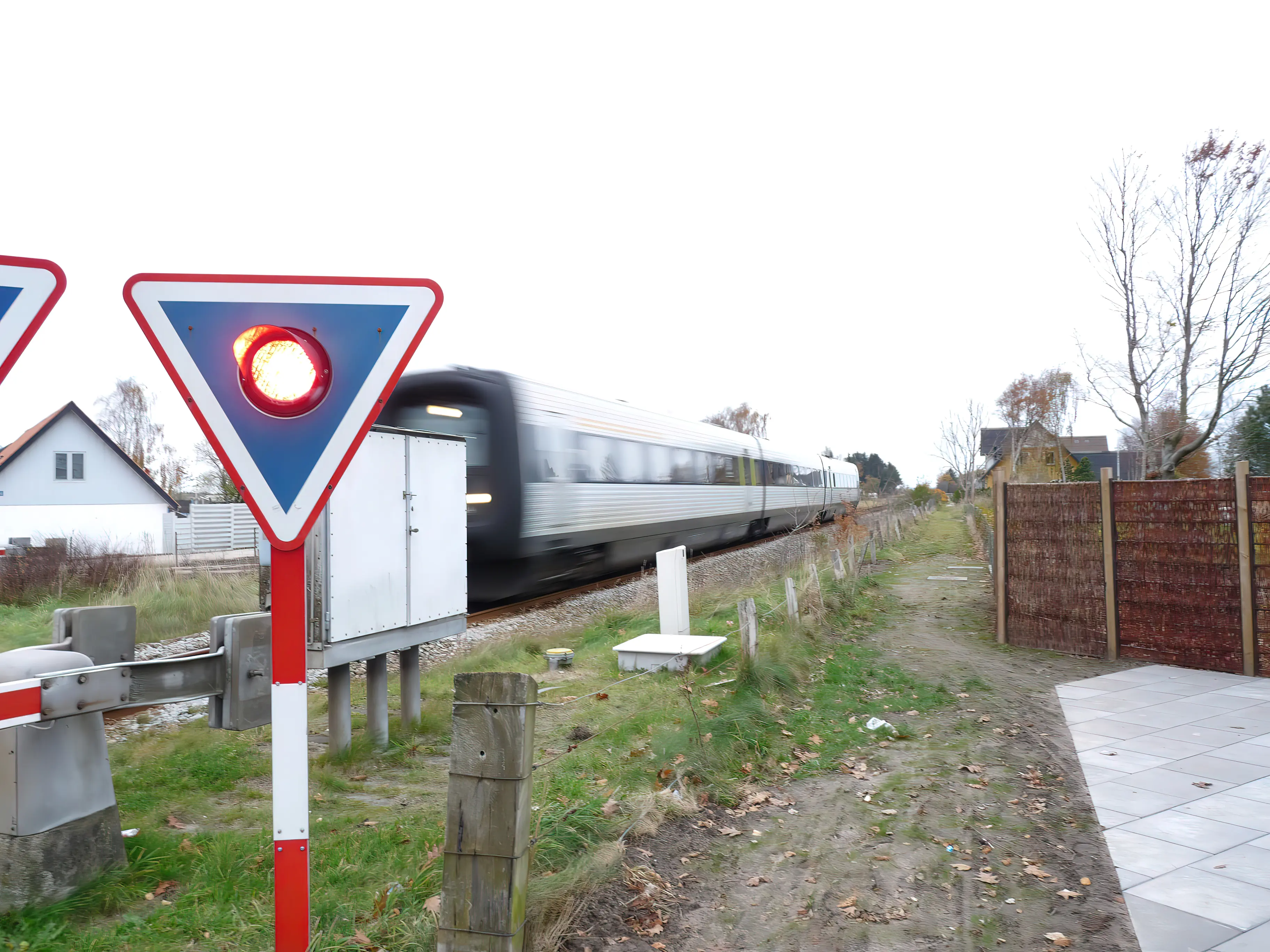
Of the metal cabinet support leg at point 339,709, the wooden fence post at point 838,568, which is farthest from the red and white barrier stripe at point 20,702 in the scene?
the wooden fence post at point 838,568

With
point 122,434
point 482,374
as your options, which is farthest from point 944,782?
point 122,434

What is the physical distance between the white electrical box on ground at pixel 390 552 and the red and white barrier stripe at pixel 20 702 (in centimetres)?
237

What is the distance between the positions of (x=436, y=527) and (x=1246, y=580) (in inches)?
308

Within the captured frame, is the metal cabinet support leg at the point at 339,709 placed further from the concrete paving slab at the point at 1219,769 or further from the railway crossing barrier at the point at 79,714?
the concrete paving slab at the point at 1219,769

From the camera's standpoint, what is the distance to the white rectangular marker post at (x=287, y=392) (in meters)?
2.03

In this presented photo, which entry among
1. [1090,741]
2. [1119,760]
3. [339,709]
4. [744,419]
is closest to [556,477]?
[339,709]

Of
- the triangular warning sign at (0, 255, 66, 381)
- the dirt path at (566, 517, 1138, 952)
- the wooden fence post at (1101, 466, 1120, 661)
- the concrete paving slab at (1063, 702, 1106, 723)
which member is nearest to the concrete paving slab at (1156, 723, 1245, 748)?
the concrete paving slab at (1063, 702, 1106, 723)

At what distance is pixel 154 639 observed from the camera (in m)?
11.2

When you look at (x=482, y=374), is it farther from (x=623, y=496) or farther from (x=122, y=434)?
(x=122, y=434)

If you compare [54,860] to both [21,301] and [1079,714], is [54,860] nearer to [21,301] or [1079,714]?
[21,301]

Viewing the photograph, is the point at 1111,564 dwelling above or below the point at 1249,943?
above

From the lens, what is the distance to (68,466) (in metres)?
36.1

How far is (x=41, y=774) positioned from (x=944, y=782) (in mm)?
4905

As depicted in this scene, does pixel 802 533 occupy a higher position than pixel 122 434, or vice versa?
pixel 122 434
